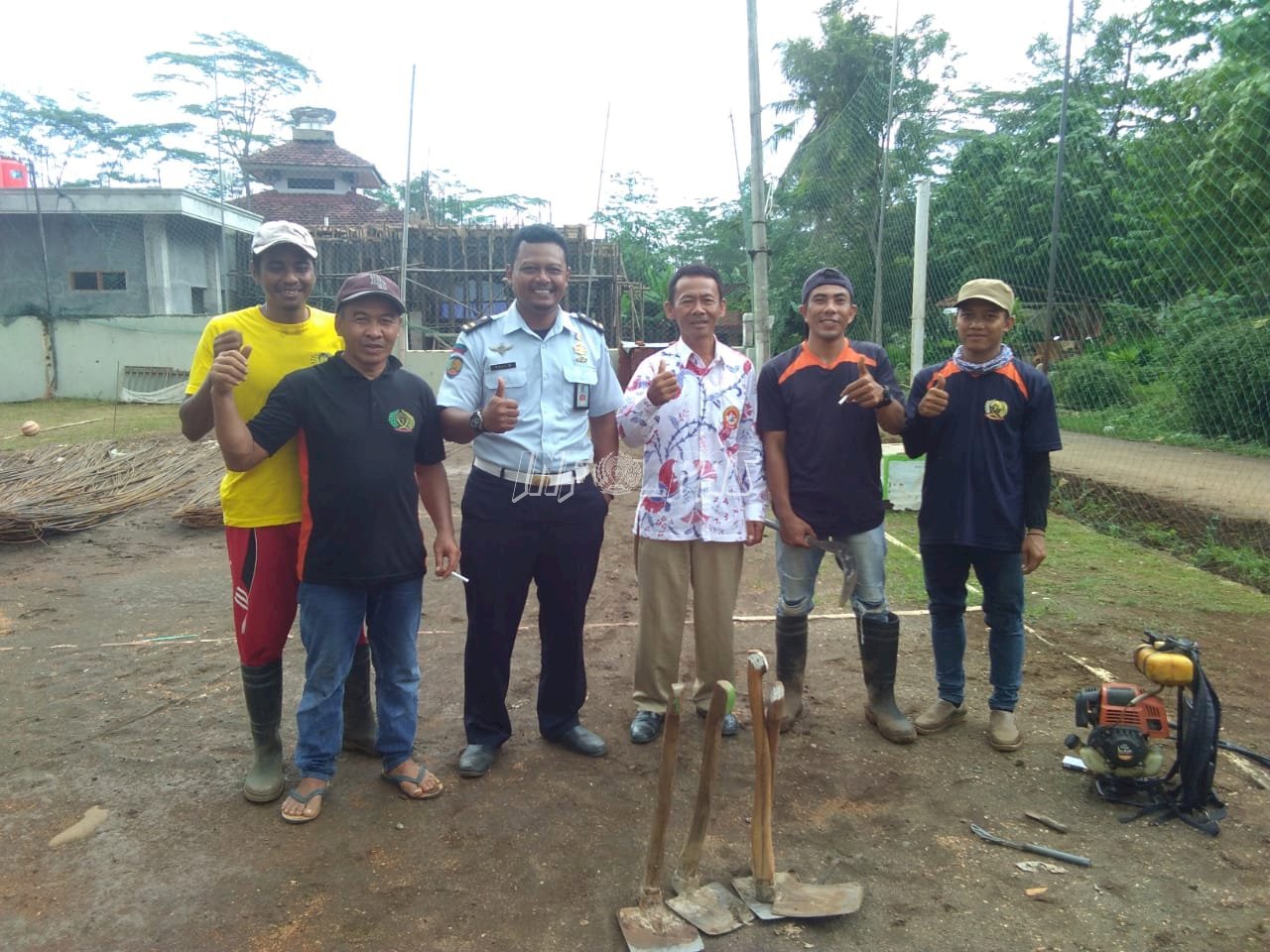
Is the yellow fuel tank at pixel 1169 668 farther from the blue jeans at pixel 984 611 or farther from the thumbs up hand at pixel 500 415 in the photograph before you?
the thumbs up hand at pixel 500 415

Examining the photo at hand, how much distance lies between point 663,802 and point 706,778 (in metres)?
0.13

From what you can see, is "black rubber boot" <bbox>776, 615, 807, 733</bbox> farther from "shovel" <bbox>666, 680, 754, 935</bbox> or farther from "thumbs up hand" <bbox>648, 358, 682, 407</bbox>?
"shovel" <bbox>666, 680, 754, 935</bbox>

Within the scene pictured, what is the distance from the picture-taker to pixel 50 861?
2.67 metres

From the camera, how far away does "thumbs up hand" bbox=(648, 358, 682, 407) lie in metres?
3.17

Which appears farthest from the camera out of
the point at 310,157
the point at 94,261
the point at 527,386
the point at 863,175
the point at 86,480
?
the point at 310,157

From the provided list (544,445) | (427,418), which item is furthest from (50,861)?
(544,445)

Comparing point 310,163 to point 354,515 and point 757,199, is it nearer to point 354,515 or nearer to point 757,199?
point 757,199

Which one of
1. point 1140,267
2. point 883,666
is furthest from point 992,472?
point 1140,267

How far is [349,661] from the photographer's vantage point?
9.89ft

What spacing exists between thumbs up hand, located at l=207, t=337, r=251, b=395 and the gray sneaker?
272 centimetres

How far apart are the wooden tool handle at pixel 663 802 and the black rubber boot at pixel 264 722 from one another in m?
1.39

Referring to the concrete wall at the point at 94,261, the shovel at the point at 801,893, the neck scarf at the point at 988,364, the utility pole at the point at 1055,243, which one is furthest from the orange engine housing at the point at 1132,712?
the concrete wall at the point at 94,261

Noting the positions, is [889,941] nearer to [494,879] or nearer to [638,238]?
[494,879]

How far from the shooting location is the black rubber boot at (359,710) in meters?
3.40
